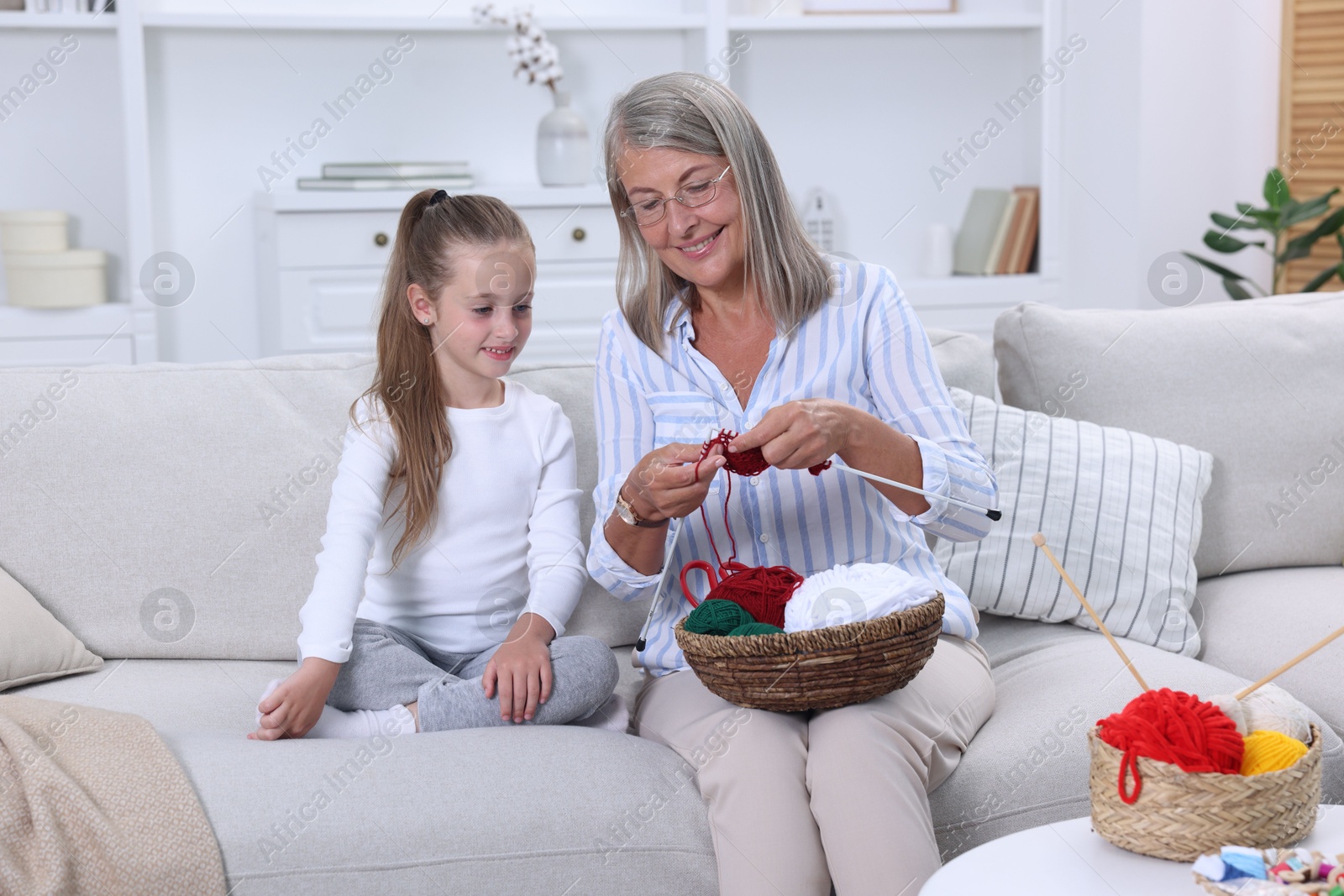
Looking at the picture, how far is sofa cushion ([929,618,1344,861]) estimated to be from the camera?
52.6 inches

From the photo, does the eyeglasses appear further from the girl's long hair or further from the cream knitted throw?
the cream knitted throw

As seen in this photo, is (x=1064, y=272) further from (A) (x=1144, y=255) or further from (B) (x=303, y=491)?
(B) (x=303, y=491)

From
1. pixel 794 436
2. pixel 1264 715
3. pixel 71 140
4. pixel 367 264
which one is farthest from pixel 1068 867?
pixel 71 140

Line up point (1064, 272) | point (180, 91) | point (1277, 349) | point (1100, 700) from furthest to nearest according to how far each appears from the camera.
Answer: point (1064, 272) → point (180, 91) → point (1277, 349) → point (1100, 700)

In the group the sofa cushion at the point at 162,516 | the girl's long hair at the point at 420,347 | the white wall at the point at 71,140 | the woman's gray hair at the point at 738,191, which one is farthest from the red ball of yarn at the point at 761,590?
the white wall at the point at 71,140

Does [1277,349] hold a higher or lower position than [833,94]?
lower

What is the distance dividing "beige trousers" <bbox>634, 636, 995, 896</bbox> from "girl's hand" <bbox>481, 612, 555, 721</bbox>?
18 centimetres

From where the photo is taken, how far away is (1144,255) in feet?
10.6

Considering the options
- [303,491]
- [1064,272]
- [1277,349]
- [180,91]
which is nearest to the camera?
[303,491]

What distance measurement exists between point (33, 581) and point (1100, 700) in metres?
1.37

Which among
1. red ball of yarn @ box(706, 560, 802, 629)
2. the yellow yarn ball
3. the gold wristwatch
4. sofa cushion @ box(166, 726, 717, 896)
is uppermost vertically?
the gold wristwatch

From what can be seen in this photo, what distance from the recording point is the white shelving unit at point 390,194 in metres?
2.93

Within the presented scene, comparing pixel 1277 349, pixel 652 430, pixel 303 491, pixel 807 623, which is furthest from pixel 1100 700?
pixel 303 491

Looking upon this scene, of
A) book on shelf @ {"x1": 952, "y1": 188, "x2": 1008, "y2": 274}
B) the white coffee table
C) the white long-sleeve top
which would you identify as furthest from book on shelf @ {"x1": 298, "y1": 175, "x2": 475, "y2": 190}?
the white coffee table
